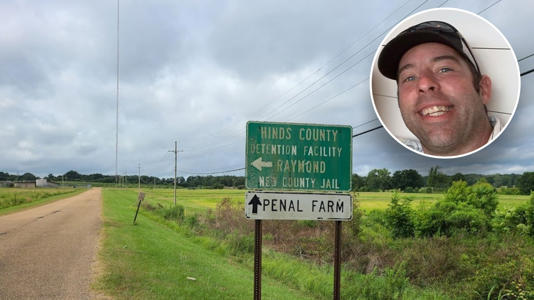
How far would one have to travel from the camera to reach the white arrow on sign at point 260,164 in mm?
5631

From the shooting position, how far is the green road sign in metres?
5.64

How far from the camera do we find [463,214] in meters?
A: 22.9

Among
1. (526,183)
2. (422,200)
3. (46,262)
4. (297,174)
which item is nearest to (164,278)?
(46,262)

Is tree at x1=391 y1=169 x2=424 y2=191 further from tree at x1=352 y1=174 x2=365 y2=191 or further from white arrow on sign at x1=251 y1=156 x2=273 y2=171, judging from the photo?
white arrow on sign at x1=251 y1=156 x2=273 y2=171

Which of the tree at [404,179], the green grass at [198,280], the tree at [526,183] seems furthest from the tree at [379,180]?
the green grass at [198,280]

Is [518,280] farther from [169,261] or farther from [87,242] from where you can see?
[87,242]

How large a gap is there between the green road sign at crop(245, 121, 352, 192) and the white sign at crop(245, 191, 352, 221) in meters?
0.11

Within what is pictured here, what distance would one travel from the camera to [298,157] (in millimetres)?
5773

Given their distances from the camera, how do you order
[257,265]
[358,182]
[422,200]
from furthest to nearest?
1. [422,200]
2. [358,182]
3. [257,265]

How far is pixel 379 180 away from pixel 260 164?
79.4ft

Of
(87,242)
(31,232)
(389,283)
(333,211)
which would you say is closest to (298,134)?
(333,211)

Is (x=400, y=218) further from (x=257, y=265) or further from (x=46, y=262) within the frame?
(x=257, y=265)

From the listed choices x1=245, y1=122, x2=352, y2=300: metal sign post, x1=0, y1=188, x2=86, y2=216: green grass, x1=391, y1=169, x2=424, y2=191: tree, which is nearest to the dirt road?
x1=245, y1=122, x2=352, y2=300: metal sign post

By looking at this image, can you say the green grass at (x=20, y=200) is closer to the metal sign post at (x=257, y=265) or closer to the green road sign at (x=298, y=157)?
the metal sign post at (x=257, y=265)
